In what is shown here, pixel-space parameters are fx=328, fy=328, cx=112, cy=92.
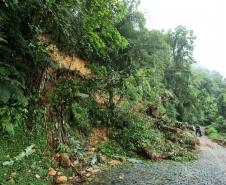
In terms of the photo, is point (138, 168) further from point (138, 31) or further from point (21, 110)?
point (138, 31)

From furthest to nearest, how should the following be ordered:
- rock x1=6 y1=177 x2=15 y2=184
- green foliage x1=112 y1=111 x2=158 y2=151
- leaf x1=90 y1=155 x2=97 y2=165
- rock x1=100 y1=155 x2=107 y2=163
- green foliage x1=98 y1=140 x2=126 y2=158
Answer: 1. green foliage x1=112 y1=111 x2=158 y2=151
2. green foliage x1=98 y1=140 x2=126 y2=158
3. rock x1=100 y1=155 x2=107 y2=163
4. leaf x1=90 y1=155 x2=97 y2=165
5. rock x1=6 y1=177 x2=15 y2=184

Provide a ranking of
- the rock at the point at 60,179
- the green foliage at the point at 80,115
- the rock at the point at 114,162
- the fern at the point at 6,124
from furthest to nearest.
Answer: the green foliage at the point at 80,115 < the rock at the point at 114,162 < the rock at the point at 60,179 < the fern at the point at 6,124

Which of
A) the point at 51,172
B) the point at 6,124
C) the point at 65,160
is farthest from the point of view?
the point at 65,160

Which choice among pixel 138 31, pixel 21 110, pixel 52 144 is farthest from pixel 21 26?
pixel 138 31

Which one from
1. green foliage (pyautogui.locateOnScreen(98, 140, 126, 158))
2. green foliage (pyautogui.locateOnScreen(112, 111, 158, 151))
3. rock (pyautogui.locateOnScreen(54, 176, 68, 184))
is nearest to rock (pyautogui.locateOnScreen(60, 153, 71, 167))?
rock (pyautogui.locateOnScreen(54, 176, 68, 184))

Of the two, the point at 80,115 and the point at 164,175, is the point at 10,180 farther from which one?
the point at 80,115

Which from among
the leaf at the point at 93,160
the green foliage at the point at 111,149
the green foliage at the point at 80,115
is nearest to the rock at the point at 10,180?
the leaf at the point at 93,160

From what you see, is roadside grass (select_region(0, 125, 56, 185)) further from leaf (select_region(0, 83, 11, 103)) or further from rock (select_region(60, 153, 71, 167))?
leaf (select_region(0, 83, 11, 103))

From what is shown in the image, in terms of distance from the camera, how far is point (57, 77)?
1395cm

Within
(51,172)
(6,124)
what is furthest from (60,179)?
(6,124)

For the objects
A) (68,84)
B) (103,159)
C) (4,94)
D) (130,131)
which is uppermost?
(68,84)

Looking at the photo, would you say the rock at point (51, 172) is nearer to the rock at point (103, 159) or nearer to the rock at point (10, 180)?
the rock at point (10, 180)

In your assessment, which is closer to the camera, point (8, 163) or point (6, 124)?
point (8, 163)

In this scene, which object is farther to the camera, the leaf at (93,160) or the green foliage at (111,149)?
the green foliage at (111,149)
